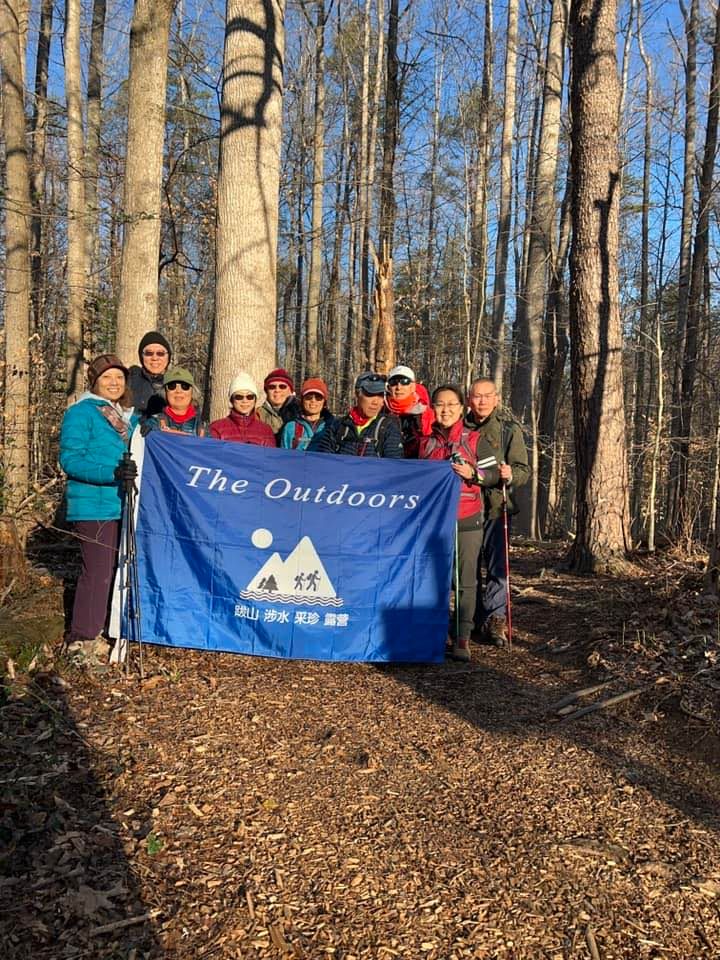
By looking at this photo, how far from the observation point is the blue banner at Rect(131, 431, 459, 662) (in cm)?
522

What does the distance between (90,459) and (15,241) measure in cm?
512

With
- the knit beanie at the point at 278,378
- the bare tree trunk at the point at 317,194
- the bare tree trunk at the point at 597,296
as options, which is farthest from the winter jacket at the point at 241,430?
the bare tree trunk at the point at 317,194

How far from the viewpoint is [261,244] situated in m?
6.78

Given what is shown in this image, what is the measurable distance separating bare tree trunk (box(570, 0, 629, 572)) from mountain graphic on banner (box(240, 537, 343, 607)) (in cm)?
345

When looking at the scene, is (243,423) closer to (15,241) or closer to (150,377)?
(150,377)

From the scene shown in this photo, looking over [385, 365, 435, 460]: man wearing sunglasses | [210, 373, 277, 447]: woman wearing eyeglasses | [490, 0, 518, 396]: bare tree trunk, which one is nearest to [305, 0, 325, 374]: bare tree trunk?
[490, 0, 518, 396]: bare tree trunk

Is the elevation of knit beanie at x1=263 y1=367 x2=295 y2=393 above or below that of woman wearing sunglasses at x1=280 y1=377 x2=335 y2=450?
above

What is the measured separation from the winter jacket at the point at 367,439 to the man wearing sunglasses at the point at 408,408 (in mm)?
176

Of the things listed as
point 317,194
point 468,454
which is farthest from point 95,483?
point 317,194

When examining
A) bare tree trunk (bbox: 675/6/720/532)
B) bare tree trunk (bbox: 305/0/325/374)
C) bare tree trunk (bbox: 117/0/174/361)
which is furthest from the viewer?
bare tree trunk (bbox: 305/0/325/374)

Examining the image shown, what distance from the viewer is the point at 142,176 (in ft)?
24.0

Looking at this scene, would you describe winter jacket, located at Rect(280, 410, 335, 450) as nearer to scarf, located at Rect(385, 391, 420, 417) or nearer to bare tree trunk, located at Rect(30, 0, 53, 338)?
scarf, located at Rect(385, 391, 420, 417)

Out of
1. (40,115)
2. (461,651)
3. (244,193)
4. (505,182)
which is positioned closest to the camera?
(461,651)

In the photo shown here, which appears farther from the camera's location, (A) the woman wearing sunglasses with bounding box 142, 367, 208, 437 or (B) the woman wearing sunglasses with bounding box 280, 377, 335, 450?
(B) the woman wearing sunglasses with bounding box 280, 377, 335, 450
